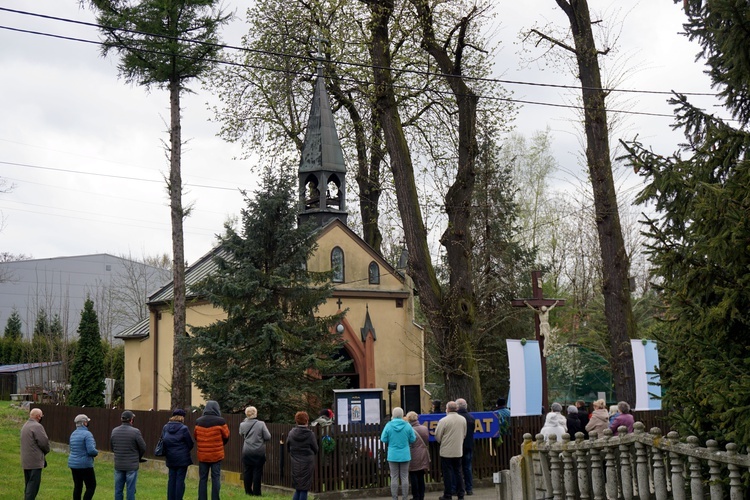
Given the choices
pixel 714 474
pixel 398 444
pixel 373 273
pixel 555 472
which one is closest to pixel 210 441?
pixel 398 444

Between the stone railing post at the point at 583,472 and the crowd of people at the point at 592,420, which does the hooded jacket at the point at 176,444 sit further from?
the stone railing post at the point at 583,472

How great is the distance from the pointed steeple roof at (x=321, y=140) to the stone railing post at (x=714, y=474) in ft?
81.5

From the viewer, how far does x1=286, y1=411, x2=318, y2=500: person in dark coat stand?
13.5m

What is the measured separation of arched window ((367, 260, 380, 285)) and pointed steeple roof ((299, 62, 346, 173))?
371 centimetres

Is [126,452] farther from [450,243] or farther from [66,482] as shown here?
[450,243]

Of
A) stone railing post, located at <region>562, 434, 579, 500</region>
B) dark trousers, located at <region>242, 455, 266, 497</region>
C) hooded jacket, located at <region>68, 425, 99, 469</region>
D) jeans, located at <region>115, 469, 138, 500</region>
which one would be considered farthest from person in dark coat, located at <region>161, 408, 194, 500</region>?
stone railing post, located at <region>562, 434, 579, 500</region>

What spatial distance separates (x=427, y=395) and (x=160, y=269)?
144 ft

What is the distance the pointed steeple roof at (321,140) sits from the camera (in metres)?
31.9

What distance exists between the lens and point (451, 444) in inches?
593

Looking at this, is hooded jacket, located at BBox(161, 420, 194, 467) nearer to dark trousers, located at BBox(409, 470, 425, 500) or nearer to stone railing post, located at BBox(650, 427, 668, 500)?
dark trousers, located at BBox(409, 470, 425, 500)

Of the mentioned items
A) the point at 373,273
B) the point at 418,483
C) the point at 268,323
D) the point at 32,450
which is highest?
the point at 373,273

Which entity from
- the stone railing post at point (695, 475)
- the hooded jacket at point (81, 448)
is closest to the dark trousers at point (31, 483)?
the hooded jacket at point (81, 448)

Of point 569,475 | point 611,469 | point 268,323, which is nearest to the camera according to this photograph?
point 611,469

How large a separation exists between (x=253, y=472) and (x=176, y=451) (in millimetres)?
2854
